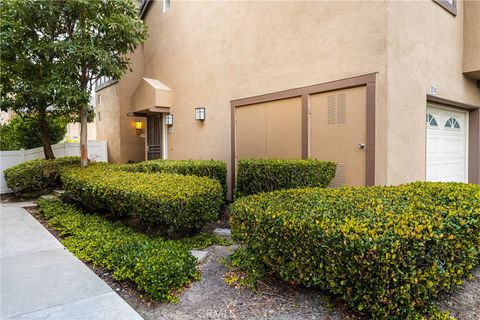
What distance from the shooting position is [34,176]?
28.7ft

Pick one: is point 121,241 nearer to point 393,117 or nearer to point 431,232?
point 431,232

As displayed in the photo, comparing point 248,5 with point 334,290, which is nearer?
point 334,290

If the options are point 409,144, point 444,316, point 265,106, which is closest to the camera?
point 444,316

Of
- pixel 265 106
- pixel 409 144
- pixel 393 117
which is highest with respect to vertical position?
pixel 265 106

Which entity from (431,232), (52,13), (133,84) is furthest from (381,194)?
(133,84)

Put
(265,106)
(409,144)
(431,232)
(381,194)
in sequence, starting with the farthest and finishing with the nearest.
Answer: (265,106) → (409,144) → (381,194) → (431,232)

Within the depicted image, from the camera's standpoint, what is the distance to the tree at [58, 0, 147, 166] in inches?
301

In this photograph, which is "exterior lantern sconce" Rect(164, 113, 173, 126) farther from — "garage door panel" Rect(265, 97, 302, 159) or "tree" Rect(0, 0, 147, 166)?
"garage door panel" Rect(265, 97, 302, 159)

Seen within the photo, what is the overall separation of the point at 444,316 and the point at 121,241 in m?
3.87

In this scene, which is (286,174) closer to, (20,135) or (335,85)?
(335,85)

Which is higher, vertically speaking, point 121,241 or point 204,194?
point 204,194

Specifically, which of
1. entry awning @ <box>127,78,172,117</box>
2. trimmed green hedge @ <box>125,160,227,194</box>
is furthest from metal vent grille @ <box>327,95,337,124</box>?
entry awning @ <box>127,78,172,117</box>

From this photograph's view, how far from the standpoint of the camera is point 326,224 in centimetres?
254

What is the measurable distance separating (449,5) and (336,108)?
146 inches
